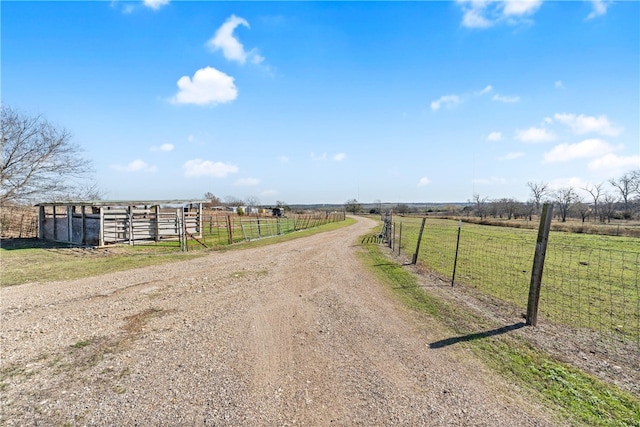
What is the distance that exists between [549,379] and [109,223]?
800 inches

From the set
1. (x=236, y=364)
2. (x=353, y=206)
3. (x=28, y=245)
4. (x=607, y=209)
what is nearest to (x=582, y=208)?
Result: (x=607, y=209)

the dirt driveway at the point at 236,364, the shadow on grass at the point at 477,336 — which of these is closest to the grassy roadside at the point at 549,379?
the shadow on grass at the point at 477,336

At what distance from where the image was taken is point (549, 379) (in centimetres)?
377

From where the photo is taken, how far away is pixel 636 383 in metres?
3.76

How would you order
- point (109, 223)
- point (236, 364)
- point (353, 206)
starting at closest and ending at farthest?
point (236, 364) → point (109, 223) → point (353, 206)

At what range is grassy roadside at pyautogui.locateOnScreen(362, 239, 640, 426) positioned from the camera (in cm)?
314

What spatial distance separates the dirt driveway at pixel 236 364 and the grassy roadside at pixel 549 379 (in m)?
0.28

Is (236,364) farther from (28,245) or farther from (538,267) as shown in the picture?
(28,245)

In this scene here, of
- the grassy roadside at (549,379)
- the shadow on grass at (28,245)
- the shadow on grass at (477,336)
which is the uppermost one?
the grassy roadside at (549,379)

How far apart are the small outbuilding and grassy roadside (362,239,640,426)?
15.1 metres

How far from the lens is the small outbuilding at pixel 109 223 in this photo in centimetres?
1761

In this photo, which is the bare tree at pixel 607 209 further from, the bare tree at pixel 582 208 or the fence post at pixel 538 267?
Result: the fence post at pixel 538 267

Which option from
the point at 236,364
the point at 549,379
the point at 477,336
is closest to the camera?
the point at 549,379

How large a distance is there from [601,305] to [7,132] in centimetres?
3303
